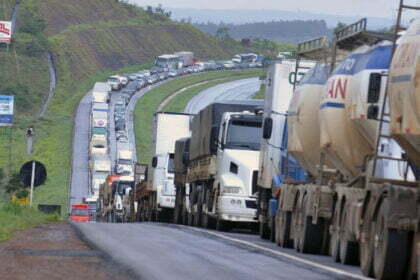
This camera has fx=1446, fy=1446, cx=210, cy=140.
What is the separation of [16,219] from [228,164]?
5.32 meters

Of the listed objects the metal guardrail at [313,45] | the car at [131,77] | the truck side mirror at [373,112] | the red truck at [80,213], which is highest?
the car at [131,77]

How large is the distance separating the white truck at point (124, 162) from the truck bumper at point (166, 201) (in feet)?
170

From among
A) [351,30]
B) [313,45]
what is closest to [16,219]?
[313,45]

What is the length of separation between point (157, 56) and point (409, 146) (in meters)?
183

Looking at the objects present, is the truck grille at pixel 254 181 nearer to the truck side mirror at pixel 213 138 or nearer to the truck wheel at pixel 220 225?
the truck wheel at pixel 220 225

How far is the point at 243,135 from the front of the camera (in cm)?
3538

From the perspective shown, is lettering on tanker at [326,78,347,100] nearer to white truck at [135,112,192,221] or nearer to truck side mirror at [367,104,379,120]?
truck side mirror at [367,104,379,120]

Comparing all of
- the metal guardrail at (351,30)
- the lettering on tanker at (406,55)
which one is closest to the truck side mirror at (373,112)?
the lettering on tanker at (406,55)

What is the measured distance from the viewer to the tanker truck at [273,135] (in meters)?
29.5

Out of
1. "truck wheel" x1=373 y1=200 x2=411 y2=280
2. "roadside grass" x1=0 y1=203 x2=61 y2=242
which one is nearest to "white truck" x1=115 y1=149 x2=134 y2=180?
"roadside grass" x1=0 y1=203 x2=61 y2=242

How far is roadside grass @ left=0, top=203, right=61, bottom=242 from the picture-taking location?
27.9 meters

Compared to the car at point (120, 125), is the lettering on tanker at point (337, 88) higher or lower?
higher

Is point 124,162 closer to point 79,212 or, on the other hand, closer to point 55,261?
point 79,212

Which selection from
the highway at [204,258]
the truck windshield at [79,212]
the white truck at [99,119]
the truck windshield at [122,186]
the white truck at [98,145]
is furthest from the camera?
the white truck at [99,119]
